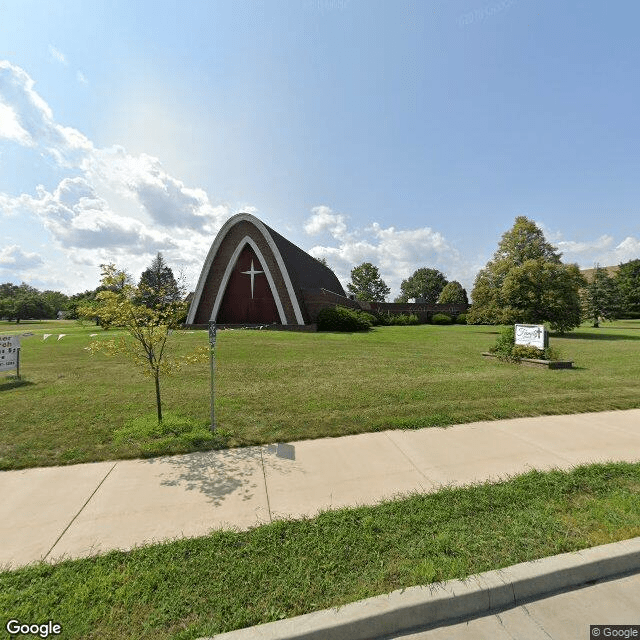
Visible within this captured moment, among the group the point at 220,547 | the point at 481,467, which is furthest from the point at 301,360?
the point at 220,547

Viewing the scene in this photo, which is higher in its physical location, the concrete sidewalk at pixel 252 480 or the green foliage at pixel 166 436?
the green foliage at pixel 166 436

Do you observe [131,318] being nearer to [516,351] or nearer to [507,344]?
[516,351]

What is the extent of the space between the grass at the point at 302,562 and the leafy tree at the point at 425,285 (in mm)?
100035

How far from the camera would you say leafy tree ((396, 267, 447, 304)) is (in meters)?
98.7

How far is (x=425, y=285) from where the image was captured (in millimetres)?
99250

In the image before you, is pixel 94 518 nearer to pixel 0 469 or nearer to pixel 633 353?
pixel 0 469

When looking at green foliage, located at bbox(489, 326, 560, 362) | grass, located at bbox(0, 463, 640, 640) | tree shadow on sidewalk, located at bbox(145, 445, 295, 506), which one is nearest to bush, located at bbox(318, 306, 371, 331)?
green foliage, located at bbox(489, 326, 560, 362)

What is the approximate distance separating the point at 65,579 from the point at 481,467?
15.2ft

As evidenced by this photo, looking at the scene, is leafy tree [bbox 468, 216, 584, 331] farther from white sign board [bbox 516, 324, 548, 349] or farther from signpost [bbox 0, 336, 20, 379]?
signpost [bbox 0, 336, 20, 379]

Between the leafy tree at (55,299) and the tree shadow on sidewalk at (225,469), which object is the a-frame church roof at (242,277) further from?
the leafy tree at (55,299)

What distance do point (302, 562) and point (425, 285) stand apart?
102 m

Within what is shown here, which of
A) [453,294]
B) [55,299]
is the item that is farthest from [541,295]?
[55,299]

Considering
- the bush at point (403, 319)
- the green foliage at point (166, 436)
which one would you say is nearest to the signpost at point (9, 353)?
the green foliage at point (166, 436)

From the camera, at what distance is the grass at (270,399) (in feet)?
18.2
